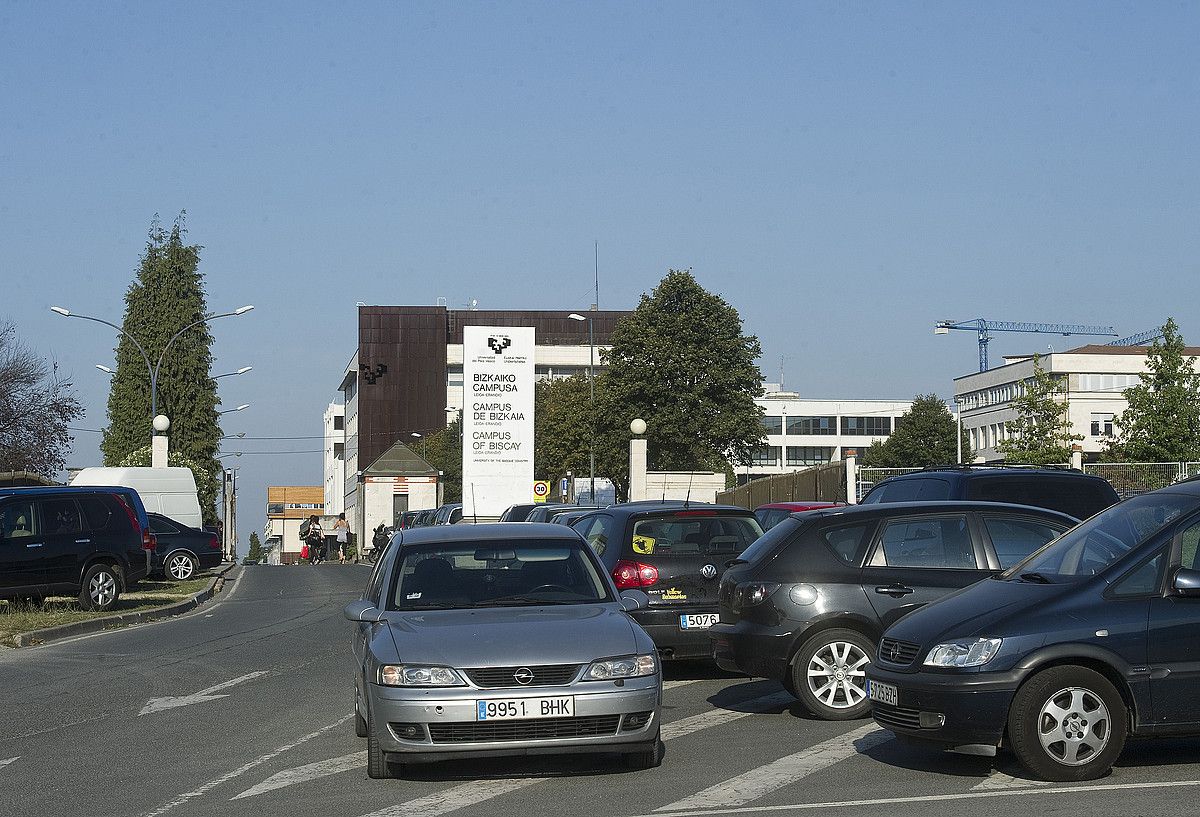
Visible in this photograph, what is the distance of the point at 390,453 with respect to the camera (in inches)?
3829

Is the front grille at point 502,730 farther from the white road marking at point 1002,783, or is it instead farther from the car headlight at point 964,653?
the white road marking at point 1002,783

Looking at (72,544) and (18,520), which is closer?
(18,520)

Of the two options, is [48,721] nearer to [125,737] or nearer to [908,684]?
[125,737]

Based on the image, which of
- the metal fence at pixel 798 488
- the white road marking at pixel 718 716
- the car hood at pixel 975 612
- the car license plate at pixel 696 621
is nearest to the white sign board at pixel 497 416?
the metal fence at pixel 798 488

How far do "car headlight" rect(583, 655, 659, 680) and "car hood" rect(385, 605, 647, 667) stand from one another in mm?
40

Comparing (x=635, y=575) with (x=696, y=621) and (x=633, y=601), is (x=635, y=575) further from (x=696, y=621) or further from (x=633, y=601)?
(x=633, y=601)

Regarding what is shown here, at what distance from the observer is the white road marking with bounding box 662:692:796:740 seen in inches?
400

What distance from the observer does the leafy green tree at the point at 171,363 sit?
75.4m

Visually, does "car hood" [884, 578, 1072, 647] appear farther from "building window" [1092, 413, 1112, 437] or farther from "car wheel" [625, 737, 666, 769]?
"building window" [1092, 413, 1112, 437]

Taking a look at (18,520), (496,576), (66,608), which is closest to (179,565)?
(66,608)

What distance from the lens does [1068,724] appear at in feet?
25.7

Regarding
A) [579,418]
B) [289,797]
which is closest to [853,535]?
[289,797]

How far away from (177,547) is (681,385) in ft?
115

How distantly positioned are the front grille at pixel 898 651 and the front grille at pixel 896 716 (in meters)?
0.26
